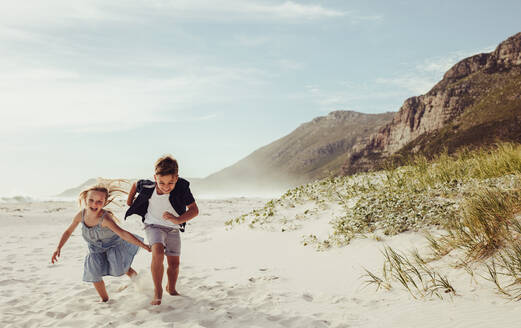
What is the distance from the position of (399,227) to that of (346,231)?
112 centimetres

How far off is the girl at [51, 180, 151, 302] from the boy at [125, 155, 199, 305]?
241mm

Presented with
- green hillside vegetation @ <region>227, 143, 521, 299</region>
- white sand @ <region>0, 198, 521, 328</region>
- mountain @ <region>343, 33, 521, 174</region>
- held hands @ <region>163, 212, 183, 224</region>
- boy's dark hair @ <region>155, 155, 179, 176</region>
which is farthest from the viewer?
mountain @ <region>343, 33, 521, 174</region>

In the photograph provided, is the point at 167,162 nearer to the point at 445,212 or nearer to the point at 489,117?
the point at 445,212

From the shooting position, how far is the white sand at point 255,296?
402cm

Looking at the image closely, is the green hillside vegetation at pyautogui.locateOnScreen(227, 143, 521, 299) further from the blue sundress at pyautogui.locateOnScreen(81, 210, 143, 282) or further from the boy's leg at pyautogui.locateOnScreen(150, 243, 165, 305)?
the blue sundress at pyautogui.locateOnScreen(81, 210, 143, 282)

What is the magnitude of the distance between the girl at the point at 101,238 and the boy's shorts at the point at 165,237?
0.47ft

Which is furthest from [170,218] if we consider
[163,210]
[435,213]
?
[435,213]

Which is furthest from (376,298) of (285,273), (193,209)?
(193,209)

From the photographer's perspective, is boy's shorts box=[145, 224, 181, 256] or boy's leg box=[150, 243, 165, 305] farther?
boy's shorts box=[145, 224, 181, 256]

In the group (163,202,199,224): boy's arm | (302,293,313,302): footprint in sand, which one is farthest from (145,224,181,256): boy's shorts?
(302,293,313,302): footprint in sand

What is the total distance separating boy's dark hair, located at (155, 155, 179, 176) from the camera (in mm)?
4672

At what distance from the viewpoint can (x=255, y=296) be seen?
5059mm

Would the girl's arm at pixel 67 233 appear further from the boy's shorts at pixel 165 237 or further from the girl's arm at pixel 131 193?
the boy's shorts at pixel 165 237

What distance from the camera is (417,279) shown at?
4.91 meters
